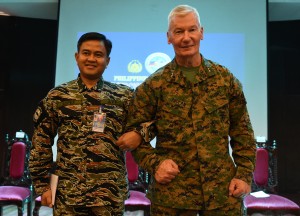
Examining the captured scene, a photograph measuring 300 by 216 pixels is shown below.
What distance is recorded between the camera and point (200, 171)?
108cm

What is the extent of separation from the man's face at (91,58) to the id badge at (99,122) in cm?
18

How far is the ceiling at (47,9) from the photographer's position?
13.1 feet

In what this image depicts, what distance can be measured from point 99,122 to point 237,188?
571 mm

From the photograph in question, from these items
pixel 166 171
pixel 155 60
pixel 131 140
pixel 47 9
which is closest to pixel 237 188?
pixel 166 171

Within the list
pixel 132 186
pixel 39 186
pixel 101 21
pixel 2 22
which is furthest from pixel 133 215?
pixel 2 22

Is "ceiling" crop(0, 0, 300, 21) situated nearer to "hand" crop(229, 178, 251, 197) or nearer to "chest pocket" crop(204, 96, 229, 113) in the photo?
"chest pocket" crop(204, 96, 229, 113)

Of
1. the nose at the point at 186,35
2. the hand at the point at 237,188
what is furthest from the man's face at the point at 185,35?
the hand at the point at 237,188

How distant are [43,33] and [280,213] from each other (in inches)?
154

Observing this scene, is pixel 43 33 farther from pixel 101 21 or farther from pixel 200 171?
pixel 200 171

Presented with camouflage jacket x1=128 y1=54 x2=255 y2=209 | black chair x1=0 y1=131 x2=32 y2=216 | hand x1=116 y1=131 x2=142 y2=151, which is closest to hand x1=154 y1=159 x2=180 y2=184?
camouflage jacket x1=128 y1=54 x2=255 y2=209

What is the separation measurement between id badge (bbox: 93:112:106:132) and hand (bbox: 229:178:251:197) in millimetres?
532

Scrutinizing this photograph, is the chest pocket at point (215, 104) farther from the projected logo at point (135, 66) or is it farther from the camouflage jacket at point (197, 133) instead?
the projected logo at point (135, 66)

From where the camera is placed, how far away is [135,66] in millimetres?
3570

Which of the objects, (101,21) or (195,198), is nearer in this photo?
(195,198)
